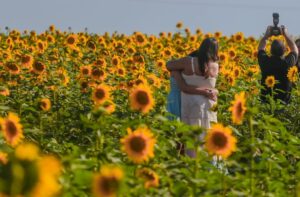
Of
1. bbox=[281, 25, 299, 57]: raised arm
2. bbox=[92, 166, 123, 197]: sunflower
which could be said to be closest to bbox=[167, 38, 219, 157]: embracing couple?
bbox=[281, 25, 299, 57]: raised arm

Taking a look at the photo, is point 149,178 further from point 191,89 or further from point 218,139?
point 191,89

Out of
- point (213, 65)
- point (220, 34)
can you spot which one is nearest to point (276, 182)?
point (213, 65)

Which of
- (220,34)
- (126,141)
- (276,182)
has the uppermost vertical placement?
(220,34)

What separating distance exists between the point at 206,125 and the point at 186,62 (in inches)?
25.5

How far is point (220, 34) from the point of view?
Result: 18609mm

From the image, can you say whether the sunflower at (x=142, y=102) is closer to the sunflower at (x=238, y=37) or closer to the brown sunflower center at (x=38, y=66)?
the brown sunflower center at (x=38, y=66)

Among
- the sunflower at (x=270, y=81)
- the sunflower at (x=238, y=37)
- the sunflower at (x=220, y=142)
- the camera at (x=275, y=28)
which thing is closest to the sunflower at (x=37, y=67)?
the sunflower at (x=270, y=81)

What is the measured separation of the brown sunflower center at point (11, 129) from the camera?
14.5 ft

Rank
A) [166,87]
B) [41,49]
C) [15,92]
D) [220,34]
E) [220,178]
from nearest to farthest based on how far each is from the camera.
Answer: [220,178]
[15,92]
[166,87]
[41,49]
[220,34]

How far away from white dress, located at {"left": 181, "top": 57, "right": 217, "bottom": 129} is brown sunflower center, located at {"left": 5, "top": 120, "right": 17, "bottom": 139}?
3.16m

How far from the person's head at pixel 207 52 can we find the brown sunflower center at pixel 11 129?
10.1 feet

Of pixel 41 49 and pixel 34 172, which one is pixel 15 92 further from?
pixel 34 172

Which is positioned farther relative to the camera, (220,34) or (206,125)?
(220,34)

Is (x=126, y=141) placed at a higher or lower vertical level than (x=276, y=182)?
higher
